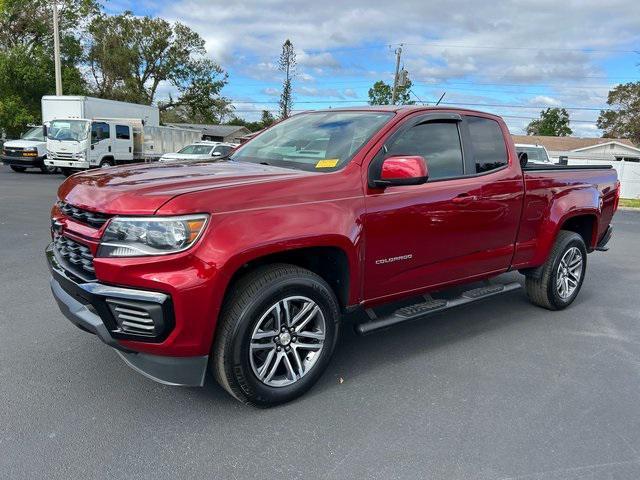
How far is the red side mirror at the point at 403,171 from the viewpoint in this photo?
337 centimetres

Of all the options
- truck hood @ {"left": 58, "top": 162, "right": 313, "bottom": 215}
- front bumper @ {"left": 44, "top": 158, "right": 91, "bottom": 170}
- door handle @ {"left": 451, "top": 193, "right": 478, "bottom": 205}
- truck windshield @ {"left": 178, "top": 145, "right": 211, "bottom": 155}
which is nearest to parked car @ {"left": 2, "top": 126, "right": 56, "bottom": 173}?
front bumper @ {"left": 44, "top": 158, "right": 91, "bottom": 170}

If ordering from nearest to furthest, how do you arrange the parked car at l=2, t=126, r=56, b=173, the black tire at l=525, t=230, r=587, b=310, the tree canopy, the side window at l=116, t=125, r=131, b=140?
1. the black tire at l=525, t=230, r=587, b=310
2. the parked car at l=2, t=126, r=56, b=173
3. the side window at l=116, t=125, r=131, b=140
4. the tree canopy

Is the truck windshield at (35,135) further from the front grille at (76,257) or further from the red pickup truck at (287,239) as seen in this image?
the front grille at (76,257)

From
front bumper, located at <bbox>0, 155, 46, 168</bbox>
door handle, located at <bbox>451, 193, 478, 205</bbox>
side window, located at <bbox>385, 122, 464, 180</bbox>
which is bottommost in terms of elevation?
front bumper, located at <bbox>0, 155, 46, 168</bbox>

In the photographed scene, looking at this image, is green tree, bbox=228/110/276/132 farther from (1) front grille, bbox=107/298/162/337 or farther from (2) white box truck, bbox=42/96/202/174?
(1) front grille, bbox=107/298/162/337

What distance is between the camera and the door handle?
13.2 ft

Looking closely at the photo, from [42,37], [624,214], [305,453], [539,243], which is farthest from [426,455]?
[42,37]

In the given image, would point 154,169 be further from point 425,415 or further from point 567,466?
point 567,466

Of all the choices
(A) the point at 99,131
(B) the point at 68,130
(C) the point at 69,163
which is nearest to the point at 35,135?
(B) the point at 68,130

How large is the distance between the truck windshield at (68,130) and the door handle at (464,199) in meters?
19.4

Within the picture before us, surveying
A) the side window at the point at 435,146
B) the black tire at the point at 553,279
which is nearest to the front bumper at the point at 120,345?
the side window at the point at 435,146

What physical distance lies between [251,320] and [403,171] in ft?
4.40

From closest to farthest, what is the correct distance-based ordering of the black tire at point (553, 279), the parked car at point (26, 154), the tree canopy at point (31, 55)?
the black tire at point (553, 279) → the parked car at point (26, 154) → the tree canopy at point (31, 55)

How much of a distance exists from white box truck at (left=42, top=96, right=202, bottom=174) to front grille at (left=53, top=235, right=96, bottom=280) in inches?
658
